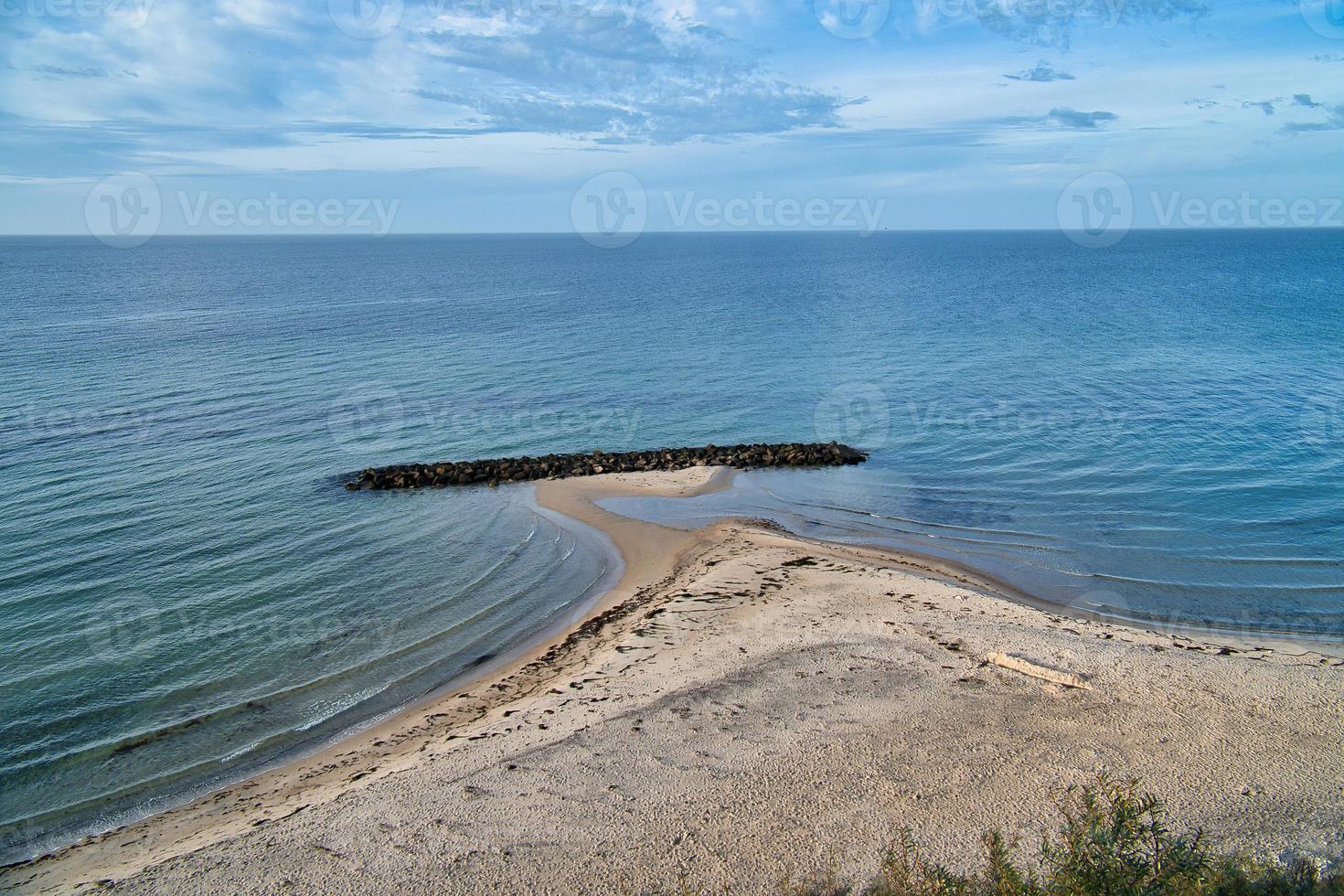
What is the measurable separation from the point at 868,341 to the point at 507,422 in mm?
40769

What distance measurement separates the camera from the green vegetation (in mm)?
10695

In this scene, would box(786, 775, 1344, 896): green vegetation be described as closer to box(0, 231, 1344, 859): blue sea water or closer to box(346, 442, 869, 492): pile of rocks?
Result: box(0, 231, 1344, 859): blue sea water

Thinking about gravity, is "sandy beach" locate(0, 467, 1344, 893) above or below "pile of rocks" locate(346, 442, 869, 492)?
below

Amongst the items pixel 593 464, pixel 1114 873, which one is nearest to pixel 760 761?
pixel 1114 873

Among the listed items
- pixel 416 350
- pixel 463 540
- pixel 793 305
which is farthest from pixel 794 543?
pixel 793 305

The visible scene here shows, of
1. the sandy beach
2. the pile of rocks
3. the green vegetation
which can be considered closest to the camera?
the green vegetation

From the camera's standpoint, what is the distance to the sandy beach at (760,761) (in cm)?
1377

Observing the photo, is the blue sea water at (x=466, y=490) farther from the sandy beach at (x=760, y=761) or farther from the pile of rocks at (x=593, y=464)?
the sandy beach at (x=760, y=761)

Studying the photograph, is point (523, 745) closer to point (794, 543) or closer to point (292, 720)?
Result: point (292, 720)

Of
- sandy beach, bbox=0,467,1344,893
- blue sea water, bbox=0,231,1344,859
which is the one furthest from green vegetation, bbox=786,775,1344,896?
blue sea water, bbox=0,231,1344,859

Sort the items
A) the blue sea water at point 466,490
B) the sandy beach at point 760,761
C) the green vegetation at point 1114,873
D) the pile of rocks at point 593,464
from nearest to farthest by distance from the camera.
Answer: the green vegetation at point 1114,873
the sandy beach at point 760,761
the blue sea water at point 466,490
the pile of rocks at point 593,464

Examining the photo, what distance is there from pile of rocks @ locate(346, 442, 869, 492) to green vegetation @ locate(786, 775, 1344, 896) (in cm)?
2846

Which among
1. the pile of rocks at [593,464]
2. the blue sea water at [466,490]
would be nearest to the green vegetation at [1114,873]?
the blue sea water at [466,490]

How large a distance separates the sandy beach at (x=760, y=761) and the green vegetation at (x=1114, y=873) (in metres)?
0.96
